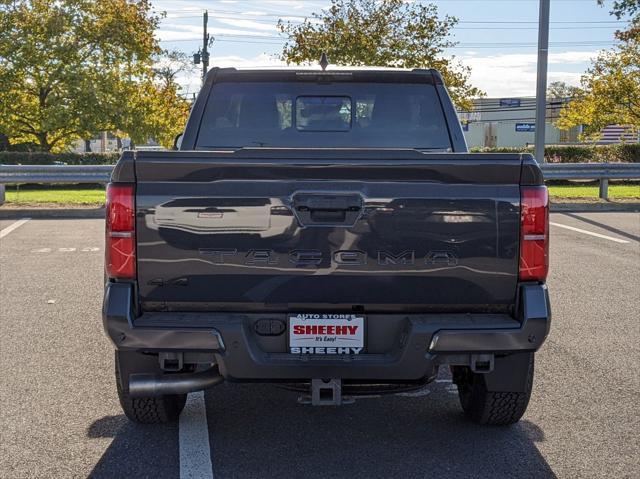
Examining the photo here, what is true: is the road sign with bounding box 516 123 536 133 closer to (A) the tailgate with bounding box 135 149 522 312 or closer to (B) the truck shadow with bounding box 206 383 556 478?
(B) the truck shadow with bounding box 206 383 556 478

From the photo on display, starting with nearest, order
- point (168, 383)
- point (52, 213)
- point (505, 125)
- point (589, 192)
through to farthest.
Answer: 1. point (168, 383)
2. point (52, 213)
3. point (589, 192)
4. point (505, 125)

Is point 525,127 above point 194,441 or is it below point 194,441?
above

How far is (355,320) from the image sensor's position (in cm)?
402

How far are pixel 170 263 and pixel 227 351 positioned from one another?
1.50 feet

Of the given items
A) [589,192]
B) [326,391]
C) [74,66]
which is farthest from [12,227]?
[74,66]

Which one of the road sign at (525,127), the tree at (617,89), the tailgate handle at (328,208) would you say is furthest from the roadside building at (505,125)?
the tailgate handle at (328,208)

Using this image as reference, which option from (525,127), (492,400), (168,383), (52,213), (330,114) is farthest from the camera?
(525,127)

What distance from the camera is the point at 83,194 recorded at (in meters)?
22.1

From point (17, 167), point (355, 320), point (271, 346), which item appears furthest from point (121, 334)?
point (17, 167)

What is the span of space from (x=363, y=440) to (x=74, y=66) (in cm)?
2756

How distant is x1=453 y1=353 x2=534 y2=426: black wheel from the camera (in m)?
4.58

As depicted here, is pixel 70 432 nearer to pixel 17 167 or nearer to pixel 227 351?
pixel 227 351

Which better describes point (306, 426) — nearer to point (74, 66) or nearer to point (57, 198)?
point (57, 198)

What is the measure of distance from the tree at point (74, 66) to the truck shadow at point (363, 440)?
25969 millimetres
